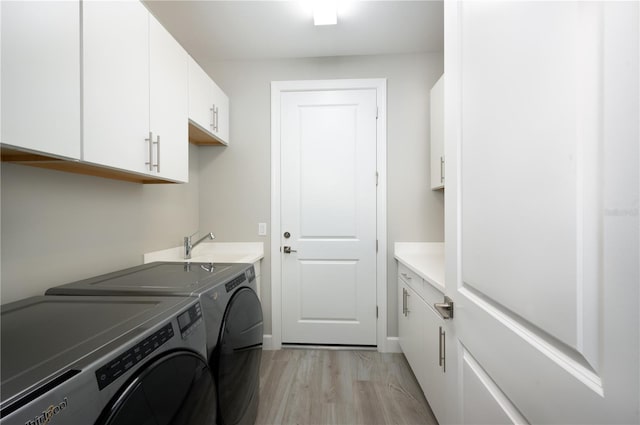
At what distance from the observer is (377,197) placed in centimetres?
237

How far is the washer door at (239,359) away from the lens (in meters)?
1.03

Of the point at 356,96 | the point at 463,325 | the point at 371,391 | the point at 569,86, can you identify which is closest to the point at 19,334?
the point at 463,325

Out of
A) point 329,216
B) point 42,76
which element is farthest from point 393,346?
point 42,76

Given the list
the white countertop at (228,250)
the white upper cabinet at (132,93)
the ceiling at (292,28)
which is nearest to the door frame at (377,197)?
the white countertop at (228,250)

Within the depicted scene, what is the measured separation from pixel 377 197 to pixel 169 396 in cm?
201

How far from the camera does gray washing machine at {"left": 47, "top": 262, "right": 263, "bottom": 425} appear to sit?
3.33 feet

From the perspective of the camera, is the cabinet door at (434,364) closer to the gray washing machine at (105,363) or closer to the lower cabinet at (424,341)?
the lower cabinet at (424,341)

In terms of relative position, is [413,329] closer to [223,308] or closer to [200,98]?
[223,308]

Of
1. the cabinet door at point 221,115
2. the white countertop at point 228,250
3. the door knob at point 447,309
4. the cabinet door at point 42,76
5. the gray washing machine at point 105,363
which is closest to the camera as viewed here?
the gray washing machine at point 105,363

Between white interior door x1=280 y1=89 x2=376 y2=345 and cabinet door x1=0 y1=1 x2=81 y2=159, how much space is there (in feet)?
5.26

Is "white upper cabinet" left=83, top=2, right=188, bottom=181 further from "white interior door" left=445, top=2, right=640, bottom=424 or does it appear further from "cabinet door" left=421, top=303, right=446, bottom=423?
"cabinet door" left=421, top=303, right=446, bottom=423

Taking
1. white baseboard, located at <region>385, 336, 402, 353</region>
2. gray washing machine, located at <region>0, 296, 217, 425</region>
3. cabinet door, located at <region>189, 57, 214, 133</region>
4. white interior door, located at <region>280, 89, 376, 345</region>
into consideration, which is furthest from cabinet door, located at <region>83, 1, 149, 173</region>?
white baseboard, located at <region>385, 336, 402, 353</region>

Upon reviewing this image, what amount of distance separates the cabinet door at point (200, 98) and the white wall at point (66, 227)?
0.59m

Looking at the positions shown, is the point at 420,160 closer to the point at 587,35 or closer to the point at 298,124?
the point at 298,124
